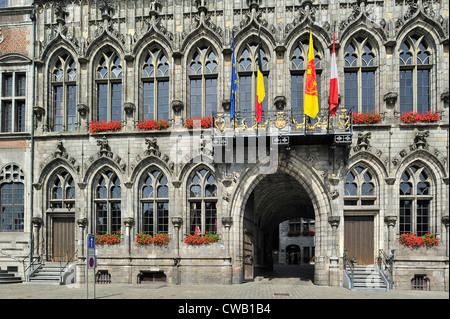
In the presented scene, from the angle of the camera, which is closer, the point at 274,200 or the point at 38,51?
the point at 38,51

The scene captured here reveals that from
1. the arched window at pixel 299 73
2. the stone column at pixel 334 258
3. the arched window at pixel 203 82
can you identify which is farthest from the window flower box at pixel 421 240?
the arched window at pixel 203 82

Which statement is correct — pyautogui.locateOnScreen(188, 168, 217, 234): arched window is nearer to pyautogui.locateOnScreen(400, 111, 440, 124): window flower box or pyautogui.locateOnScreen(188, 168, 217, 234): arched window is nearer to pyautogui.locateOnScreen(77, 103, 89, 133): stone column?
pyautogui.locateOnScreen(77, 103, 89, 133): stone column

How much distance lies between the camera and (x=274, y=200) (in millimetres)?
23891

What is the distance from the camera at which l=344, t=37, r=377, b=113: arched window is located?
18297 millimetres

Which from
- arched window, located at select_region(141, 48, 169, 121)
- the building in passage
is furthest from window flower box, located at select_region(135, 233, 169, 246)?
arched window, located at select_region(141, 48, 169, 121)

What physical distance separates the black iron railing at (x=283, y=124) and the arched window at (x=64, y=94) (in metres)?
6.86

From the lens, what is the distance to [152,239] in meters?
18.4

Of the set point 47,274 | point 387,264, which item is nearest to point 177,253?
point 47,274

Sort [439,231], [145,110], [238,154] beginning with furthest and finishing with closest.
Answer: [145,110] → [238,154] → [439,231]

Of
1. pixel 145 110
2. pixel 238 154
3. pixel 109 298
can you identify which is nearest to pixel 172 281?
pixel 109 298

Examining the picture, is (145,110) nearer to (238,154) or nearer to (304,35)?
(238,154)

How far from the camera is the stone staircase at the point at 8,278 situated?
1862cm

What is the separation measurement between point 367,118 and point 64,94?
13361 mm

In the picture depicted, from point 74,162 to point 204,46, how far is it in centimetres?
767
